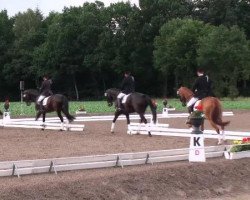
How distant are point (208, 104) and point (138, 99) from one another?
4092 mm

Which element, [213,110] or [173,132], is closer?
[213,110]

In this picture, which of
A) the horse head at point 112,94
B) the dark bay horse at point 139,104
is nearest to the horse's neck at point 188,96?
the dark bay horse at point 139,104

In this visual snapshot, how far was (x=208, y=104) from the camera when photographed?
18.4m

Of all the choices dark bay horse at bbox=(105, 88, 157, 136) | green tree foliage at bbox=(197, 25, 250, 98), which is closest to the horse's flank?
dark bay horse at bbox=(105, 88, 157, 136)

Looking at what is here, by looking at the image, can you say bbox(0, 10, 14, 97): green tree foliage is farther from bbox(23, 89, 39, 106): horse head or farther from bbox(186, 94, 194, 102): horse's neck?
bbox(186, 94, 194, 102): horse's neck

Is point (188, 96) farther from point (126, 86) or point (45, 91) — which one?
point (45, 91)

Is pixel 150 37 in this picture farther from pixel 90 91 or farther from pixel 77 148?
pixel 77 148

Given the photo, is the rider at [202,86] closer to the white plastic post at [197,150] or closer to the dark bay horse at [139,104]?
the dark bay horse at [139,104]

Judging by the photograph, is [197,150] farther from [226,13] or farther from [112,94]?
[226,13]

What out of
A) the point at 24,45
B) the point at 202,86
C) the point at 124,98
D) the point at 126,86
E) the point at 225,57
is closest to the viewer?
the point at 202,86

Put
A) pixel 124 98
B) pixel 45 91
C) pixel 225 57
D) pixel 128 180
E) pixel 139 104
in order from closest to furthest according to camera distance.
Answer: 1. pixel 128 180
2. pixel 139 104
3. pixel 124 98
4. pixel 45 91
5. pixel 225 57

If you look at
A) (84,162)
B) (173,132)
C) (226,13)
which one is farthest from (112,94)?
(226,13)

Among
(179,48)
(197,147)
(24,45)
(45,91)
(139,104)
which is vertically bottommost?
(197,147)

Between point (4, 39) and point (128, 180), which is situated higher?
point (4, 39)
